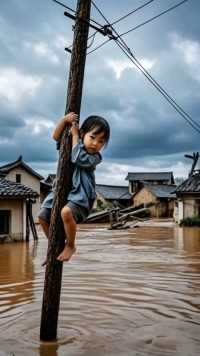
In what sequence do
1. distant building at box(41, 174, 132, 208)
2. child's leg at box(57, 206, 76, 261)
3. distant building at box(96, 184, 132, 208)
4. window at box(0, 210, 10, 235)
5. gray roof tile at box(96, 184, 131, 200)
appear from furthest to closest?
gray roof tile at box(96, 184, 131, 200)
distant building at box(96, 184, 132, 208)
distant building at box(41, 174, 132, 208)
window at box(0, 210, 10, 235)
child's leg at box(57, 206, 76, 261)

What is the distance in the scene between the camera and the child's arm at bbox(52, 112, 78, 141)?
4163 mm

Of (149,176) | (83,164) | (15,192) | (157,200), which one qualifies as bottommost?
(83,164)

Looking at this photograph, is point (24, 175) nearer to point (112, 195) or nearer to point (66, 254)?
point (112, 195)

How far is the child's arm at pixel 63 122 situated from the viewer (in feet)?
13.7

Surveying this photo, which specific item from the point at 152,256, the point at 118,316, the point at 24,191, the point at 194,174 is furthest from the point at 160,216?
the point at 118,316

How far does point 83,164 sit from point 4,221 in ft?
58.1

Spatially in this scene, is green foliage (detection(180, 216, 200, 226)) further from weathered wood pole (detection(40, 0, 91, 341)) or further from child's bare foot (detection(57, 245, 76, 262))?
child's bare foot (detection(57, 245, 76, 262))

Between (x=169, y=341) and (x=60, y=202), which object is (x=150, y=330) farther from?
(x=60, y=202)

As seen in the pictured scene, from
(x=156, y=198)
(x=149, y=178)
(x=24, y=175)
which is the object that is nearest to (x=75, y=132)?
(x=24, y=175)

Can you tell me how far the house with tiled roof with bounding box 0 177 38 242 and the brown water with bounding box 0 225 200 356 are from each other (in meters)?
8.31

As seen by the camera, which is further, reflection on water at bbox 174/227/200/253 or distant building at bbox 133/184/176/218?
distant building at bbox 133/184/176/218

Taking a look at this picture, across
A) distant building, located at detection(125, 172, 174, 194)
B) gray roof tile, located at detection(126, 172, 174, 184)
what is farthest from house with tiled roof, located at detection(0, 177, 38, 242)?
gray roof tile, located at detection(126, 172, 174, 184)

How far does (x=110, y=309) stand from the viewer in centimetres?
645

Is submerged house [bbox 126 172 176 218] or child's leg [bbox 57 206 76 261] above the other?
submerged house [bbox 126 172 176 218]
